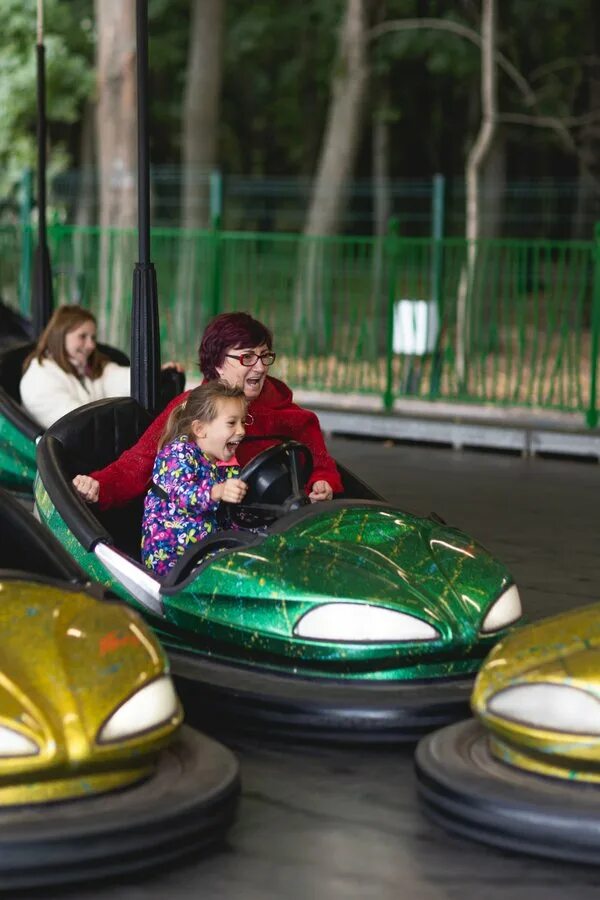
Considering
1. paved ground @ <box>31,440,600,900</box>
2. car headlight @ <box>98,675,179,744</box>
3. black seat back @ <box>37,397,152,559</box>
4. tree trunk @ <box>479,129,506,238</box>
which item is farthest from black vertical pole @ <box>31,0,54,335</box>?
car headlight @ <box>98,675,179,744</box>

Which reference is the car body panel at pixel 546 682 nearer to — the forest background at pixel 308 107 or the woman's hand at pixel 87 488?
the woman's hand at pixel 87 488

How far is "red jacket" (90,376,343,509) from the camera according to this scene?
15.2 ft

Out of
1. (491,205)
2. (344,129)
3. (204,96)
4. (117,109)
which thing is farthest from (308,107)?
(117,109)

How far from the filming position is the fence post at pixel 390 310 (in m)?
11.1

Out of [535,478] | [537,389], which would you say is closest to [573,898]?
[535,478]

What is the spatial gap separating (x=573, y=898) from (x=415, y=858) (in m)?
0.34

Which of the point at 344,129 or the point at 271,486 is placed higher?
the point at 344,129

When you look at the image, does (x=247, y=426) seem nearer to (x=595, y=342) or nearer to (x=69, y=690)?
(x=69, y=690)

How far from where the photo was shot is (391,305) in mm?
11180

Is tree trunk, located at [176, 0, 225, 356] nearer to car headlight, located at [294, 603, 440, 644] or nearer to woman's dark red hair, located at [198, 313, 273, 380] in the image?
woman's dark red hair, located at [198, 313, 273, 380]

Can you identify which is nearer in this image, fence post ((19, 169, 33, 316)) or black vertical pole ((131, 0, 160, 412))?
black vertical pole ((131, 0, 160, 412))

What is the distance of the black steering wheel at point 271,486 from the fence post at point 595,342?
584 centimetres

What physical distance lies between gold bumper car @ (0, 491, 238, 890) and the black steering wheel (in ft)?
3.37

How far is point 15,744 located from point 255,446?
6.42ft
